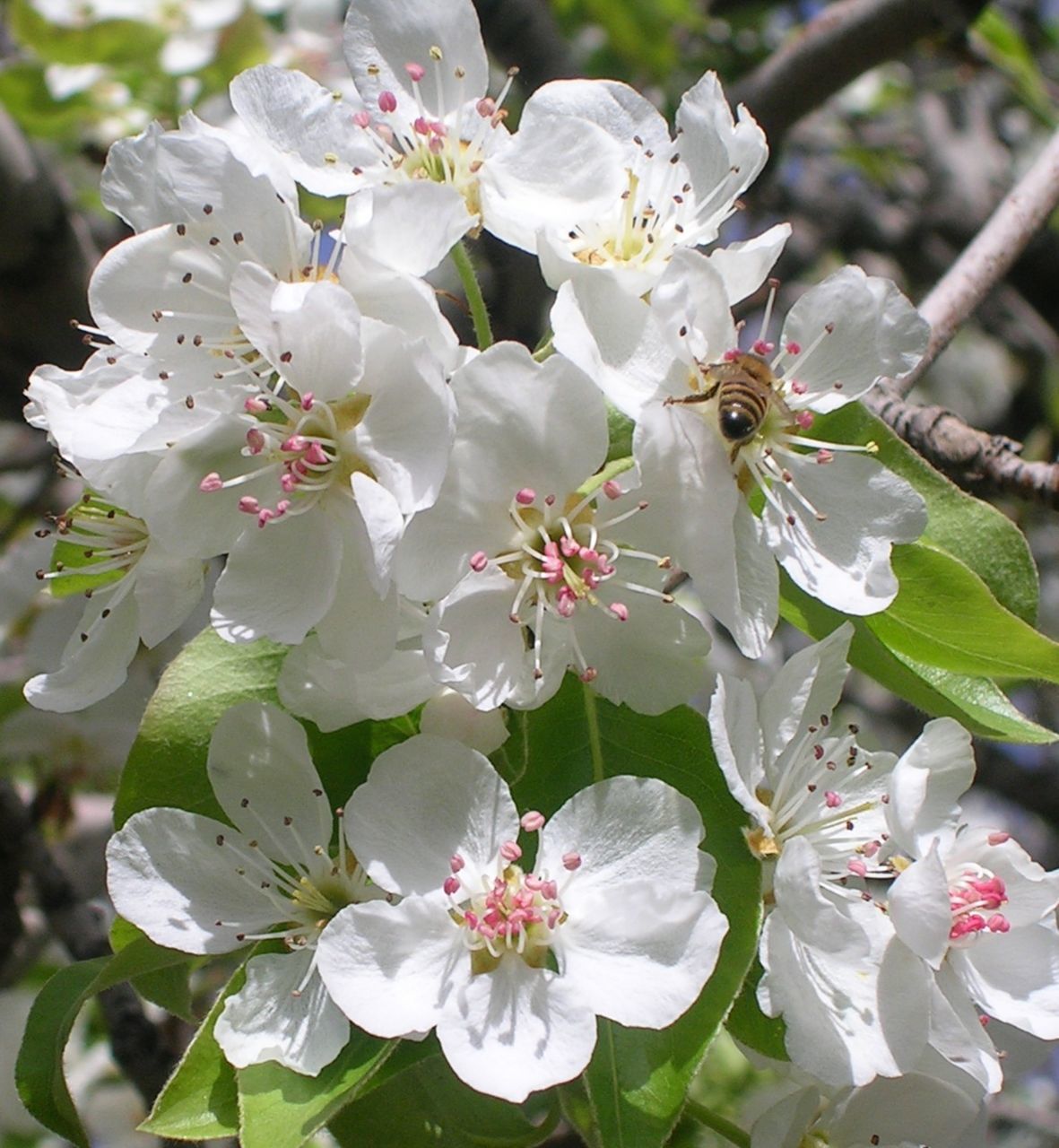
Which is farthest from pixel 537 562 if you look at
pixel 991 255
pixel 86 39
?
pixel 86 39

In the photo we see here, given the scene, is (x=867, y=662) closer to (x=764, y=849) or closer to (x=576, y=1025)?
(x=764, y=849)

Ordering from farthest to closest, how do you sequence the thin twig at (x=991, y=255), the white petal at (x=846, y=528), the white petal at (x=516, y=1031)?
the thin twig at (x=991, y=255) → the white petal at (x=846, y=528) → the white petal at (x=516, y=1031)

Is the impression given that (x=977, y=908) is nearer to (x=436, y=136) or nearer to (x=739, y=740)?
(x=739, y=740)

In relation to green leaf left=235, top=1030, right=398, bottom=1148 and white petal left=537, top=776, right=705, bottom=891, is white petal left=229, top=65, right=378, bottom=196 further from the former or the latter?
green leaf left=235, top=1030, right=398, bottom=1148

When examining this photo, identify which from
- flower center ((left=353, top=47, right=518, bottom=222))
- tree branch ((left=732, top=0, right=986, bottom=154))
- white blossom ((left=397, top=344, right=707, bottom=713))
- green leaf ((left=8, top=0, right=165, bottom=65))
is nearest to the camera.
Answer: white blossom ((left=397, top=344, right=707, bottom=713))

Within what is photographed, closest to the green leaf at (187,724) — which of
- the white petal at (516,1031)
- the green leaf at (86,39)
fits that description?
the white petal at (516,1031)

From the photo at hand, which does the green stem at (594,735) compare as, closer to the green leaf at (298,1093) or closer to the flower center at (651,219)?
the green leaf at (298,1093)

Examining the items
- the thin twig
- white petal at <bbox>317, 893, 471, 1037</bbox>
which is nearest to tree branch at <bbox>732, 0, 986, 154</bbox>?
the thin twig
